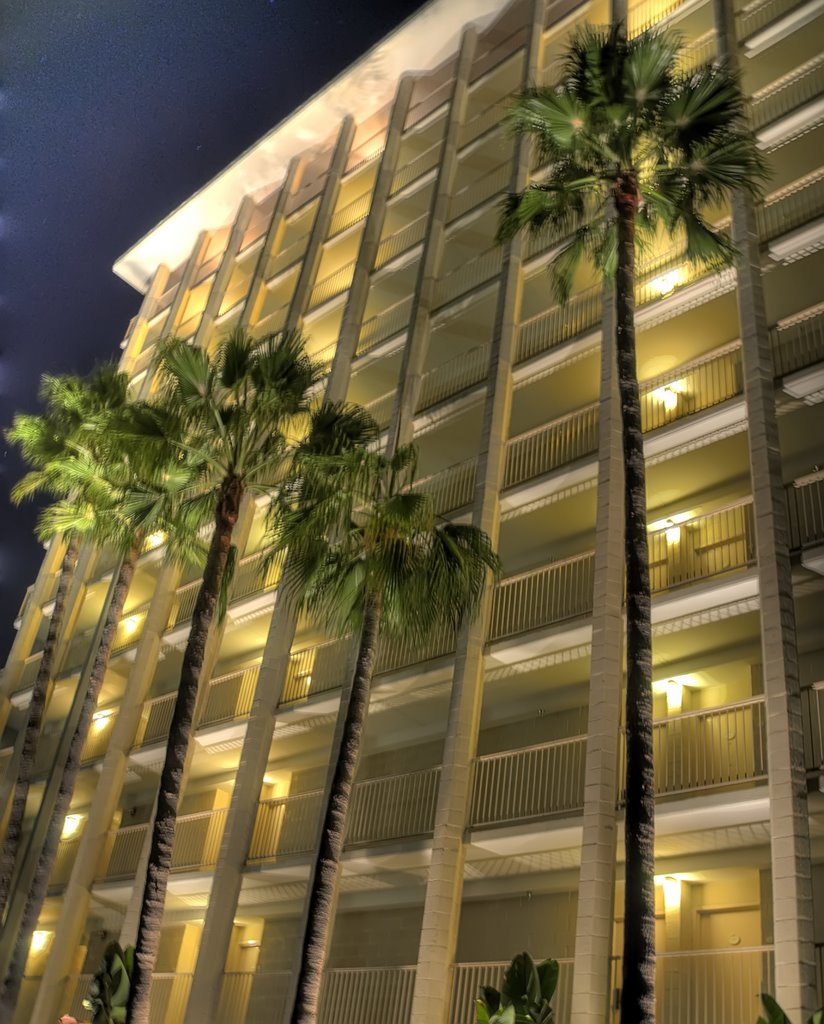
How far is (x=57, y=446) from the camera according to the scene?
2714cm

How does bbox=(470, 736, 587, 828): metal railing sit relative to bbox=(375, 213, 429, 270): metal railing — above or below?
below

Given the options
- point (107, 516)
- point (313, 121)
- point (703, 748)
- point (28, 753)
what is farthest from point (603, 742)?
point (313, 121)

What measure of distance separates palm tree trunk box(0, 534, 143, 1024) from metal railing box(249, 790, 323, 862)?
425 cm

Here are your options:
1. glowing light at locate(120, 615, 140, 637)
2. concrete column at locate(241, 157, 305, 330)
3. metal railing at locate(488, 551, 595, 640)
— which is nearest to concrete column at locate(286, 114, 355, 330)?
concrete column at locate(241, 157, 305, 330)

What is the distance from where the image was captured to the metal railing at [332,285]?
31.8 meters

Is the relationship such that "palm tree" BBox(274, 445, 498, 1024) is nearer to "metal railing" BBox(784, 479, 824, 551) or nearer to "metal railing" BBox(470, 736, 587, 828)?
"metal railing" BBox(470, 736, 587, 828)

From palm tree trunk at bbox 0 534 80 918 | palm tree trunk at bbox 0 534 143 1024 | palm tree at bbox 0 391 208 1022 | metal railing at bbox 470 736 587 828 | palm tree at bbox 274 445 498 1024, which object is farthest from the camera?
palm tree trunk at bbox 0 534 80 918

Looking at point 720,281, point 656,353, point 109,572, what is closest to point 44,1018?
point 109,572

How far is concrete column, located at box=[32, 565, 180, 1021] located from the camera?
24844 mm

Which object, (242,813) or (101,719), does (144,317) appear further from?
(242,813)

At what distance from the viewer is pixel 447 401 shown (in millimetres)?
24500

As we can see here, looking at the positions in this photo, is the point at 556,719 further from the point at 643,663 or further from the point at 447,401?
the point at 643,663

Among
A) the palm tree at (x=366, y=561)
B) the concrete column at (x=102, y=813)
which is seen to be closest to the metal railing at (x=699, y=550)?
the palm tree at (x=366, y=561)

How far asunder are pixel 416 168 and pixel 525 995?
85.2 ft
